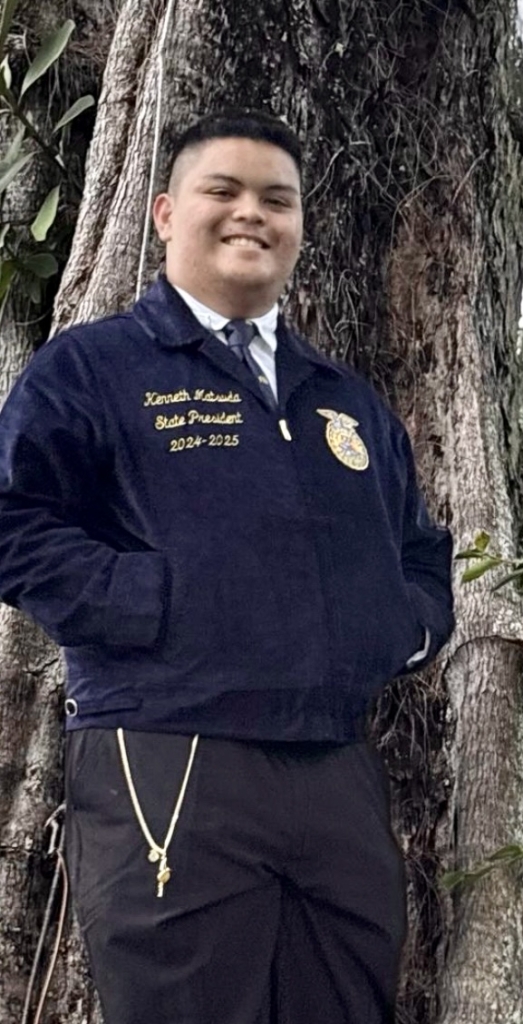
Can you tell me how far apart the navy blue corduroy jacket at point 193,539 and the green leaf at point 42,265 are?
0.77 metres

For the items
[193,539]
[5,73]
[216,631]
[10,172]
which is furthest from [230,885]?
[5,73]

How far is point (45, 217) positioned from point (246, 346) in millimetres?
912

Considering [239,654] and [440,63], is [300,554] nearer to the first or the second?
[239,654]

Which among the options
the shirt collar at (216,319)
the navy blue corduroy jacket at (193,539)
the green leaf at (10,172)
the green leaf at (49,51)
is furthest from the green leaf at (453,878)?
the green leaf at (49,51)

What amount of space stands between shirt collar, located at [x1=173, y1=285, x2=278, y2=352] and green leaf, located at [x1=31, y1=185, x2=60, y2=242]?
765 millimetres

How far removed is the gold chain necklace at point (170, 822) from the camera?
2.06m

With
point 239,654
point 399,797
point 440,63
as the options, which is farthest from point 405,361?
point 239,654

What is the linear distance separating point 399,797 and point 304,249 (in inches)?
39.0

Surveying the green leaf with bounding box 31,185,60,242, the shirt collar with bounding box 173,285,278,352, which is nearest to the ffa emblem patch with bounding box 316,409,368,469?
the shirt collar with bounding box 173,285,278,352

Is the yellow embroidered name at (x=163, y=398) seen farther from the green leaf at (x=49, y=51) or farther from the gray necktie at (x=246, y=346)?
the green leaf at (x=49, y=51)

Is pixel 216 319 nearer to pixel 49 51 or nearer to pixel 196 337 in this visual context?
pixel 196 337

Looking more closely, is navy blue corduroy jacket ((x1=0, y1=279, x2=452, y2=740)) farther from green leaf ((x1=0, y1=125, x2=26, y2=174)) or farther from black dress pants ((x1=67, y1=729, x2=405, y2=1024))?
green leaf ((x1=0, y1=125, x2=26, y2=174))

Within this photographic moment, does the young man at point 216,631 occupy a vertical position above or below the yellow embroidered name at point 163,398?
below

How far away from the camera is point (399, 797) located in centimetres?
276
